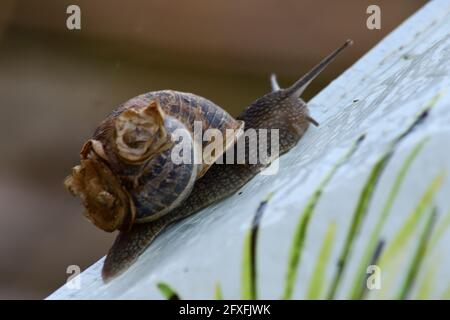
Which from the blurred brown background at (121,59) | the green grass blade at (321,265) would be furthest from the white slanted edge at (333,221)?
the blurred brown background at (121,59)

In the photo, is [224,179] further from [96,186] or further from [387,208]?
[387,208]

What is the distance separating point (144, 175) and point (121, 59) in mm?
2291

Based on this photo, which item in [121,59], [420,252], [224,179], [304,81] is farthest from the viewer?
[121,59]

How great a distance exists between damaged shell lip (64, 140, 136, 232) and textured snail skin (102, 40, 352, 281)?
5 centimetres

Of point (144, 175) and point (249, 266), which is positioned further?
point (144, 175)

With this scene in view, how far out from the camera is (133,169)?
0.90 metres

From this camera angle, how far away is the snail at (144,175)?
87 centimetres

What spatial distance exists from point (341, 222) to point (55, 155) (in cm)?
246

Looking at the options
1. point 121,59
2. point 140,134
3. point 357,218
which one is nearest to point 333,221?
point 357,218

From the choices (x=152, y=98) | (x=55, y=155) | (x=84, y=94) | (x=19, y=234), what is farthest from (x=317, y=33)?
(x=152, y=98)

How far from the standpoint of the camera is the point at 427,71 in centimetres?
81

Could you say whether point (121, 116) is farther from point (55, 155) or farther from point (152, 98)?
point (55, 155)

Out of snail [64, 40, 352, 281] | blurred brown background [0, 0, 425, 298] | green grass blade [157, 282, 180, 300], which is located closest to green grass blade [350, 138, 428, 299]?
green grass blade [157, 282, 180, 300]

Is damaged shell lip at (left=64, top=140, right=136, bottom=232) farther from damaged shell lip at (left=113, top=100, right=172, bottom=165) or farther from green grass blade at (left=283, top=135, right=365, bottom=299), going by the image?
green grass blade at (left=283, top=135, right=365, bottom=299)
